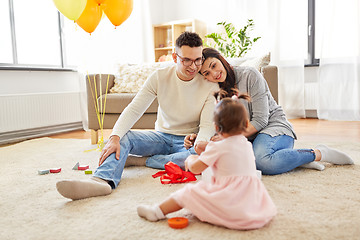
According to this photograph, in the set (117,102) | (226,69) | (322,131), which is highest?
(226,69)

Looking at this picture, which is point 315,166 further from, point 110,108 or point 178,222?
point 110,108

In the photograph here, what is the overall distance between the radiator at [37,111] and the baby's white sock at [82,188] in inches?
89.0

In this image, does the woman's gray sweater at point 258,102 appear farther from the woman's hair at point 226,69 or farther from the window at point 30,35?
the window at point 30,35

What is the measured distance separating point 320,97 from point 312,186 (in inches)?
117

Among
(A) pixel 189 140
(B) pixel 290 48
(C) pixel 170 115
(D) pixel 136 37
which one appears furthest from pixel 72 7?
(B) pixel 290 48

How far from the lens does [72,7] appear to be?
94.1 inches

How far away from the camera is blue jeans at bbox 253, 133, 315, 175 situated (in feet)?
5.50

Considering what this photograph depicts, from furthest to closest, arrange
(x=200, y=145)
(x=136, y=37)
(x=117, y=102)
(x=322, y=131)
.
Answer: (x=136, y=37)
(x=322, y=131)
(x=117, y=102)
(x=200, y=145)

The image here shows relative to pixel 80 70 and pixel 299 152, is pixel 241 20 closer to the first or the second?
pixel 80 70

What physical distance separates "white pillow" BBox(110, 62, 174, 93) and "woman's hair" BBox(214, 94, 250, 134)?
2069 millimetres

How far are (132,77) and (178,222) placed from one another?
88.3 inches

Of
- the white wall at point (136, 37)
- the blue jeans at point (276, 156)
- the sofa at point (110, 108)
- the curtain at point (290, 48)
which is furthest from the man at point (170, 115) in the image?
the curtain at point (290, 48)

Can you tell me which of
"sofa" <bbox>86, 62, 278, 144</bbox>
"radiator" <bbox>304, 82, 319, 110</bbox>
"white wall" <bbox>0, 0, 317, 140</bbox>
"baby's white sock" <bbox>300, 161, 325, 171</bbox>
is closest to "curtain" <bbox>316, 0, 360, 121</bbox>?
"radiator" <bbox>304, 82, 319, 110</bbox>

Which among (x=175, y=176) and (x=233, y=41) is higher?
(x=233, y=41)
